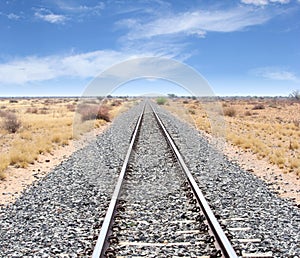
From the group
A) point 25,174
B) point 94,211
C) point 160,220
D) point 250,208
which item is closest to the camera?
point 160,220

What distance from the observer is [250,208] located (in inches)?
278

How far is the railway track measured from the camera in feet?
16.8

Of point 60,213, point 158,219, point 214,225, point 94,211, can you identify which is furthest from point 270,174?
point 60,213

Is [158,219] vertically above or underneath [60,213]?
above

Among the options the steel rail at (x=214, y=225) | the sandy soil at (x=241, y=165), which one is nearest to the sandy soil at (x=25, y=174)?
the sandy soil at (x=241, y=165)

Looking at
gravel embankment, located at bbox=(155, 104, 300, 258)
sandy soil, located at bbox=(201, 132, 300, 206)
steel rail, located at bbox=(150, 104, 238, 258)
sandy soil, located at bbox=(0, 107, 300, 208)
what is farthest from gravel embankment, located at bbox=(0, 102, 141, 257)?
sandy soil, located at bbox=(201, 132, 300, 206)

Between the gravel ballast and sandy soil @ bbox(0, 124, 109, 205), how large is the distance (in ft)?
1.22

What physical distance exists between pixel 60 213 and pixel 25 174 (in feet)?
14.9

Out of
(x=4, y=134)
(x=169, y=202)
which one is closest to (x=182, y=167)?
(x=169, y=202)

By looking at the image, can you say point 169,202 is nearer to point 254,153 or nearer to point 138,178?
point 138,178

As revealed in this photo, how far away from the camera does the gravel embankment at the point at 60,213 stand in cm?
543

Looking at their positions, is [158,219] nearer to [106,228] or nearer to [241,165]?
[106,228]

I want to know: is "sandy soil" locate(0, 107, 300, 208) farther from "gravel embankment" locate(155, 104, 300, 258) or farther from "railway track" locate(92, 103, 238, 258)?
"railway track" locate(92, 103, 238, 258)

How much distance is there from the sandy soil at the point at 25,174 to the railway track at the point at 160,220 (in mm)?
2507
